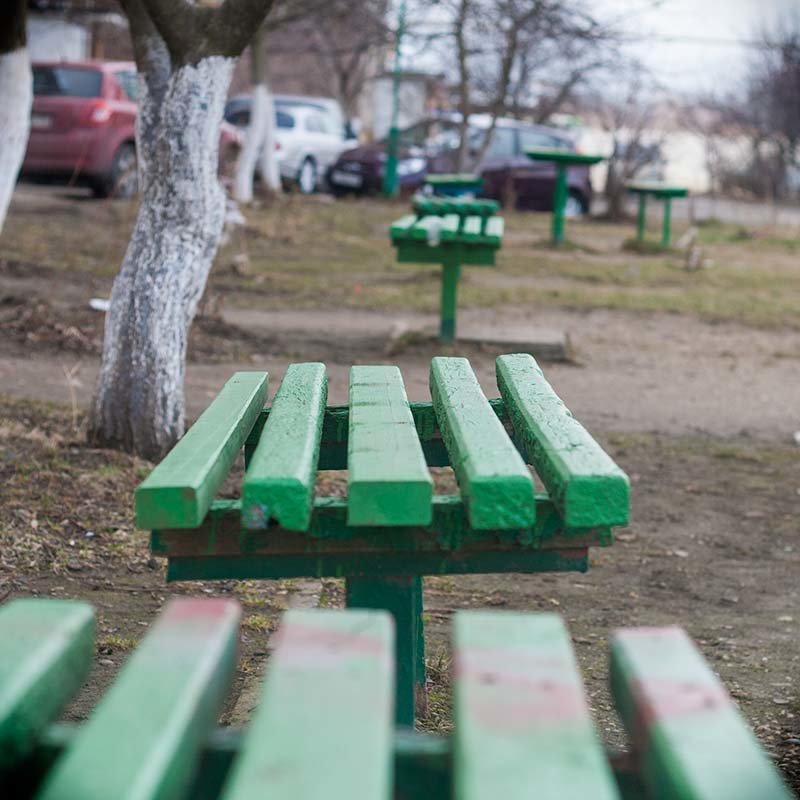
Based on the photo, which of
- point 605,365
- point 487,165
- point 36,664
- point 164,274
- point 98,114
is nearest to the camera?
point 36,664

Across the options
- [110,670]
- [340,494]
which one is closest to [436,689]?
[110,670]

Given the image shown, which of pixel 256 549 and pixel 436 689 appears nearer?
pixel 256 549

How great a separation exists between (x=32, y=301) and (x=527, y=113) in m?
16.2

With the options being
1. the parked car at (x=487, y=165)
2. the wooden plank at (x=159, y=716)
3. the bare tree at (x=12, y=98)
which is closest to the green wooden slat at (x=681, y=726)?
the wooden plank at (x=159, y=716)

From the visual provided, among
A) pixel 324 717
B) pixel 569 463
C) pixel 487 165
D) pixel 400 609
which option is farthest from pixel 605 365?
pixel 487 165

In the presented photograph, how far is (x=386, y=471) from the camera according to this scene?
6.76 ft

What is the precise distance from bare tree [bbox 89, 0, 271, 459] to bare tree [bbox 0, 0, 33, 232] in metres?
1.13

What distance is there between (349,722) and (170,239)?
12.9ft

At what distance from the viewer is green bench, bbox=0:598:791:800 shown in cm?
113

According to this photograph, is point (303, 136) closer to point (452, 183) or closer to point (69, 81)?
point (69, 81)

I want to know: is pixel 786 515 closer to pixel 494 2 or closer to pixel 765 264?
pixel 765 264

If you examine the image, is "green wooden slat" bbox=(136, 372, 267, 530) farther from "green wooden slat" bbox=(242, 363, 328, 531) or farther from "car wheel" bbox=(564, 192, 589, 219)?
"car wheel" bbox=(564, 192, 589, 219)

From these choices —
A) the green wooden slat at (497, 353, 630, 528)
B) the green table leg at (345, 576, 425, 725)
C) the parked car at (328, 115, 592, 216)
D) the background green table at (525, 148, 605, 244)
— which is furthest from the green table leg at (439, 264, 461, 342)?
the parked car at (328, 115, 592, 216)

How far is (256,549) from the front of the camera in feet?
7.34
